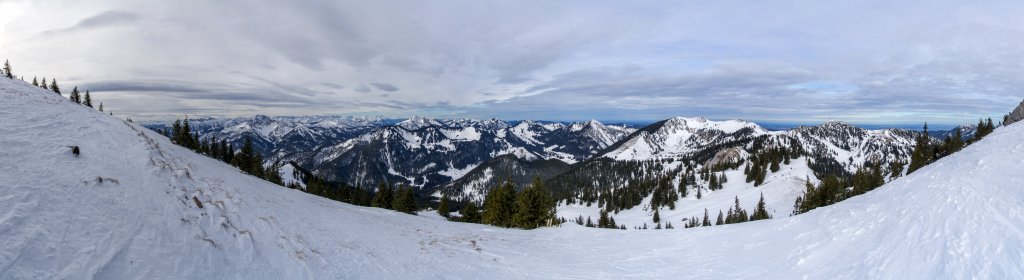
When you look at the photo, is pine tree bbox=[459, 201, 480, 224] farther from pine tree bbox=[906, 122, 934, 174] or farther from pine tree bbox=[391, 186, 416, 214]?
pine tree bbox=[906, 122, 934, 174]

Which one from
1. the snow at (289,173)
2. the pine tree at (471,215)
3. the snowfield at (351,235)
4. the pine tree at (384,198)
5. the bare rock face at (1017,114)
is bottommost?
the snow at (289,173)

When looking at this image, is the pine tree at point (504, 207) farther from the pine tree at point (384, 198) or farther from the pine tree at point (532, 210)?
the pine tree at point (384, 198)

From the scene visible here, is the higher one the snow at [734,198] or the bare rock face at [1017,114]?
the bare rock face at [1017,114]

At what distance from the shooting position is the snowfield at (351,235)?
1070cm

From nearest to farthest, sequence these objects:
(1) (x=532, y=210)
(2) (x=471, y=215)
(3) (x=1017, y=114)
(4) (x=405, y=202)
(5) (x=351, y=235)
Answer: (5) (x=351, y=235)
(1) (x=532, y=210)
(3) (x=1017, y=114)
(2) (x=471, y=215)
(4) (x=405, y=202)

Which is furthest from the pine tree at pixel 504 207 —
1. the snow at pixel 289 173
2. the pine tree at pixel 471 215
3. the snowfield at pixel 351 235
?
the snow at pixel 289 173

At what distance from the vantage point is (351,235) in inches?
808

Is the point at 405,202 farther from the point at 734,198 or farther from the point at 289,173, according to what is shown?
the point at 289,173

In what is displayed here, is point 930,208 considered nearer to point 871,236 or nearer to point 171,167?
point 871,236

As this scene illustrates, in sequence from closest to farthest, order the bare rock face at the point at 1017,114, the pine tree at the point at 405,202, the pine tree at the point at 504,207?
the bare rock face at the point at 1017,114, the pine tree at the point at 504,207, the pine tree at the point at 405,202

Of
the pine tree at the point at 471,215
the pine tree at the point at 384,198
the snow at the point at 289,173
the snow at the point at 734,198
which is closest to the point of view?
the pine tree at the point at 471,215

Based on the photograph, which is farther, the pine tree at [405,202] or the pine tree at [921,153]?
the pine tree at [921,153]

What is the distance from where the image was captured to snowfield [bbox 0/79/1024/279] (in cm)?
1070

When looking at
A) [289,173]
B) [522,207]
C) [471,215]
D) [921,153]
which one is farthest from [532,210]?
[289,173]
